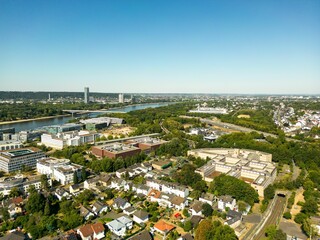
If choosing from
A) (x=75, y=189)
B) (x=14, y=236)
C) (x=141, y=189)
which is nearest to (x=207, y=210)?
(x=141, y=189)

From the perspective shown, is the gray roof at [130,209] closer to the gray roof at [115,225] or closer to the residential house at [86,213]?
the gray roof at [115,225]

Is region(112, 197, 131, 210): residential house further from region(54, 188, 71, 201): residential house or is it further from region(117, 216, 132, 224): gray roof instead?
region(54, 188, 71, 201): residential house

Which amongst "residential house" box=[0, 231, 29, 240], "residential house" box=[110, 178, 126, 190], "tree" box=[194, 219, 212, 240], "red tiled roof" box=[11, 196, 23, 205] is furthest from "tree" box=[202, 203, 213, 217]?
"red tiled roof" box=[11, 196, 23, 205]

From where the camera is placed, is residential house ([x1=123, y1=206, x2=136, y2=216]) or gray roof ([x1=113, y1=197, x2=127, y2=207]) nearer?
residential house ([x1=123, y1=206, x2=136, y2=216])

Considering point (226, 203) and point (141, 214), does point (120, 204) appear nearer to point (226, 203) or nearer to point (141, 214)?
point (141, 214)

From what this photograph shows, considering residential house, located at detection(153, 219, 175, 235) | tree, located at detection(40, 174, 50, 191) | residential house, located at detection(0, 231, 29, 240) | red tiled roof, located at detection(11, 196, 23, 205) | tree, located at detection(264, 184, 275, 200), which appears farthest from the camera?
tree, located at detection(40, 174, 50, 191)

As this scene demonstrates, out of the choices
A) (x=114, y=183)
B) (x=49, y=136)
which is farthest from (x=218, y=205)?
(x=49, y=136)
